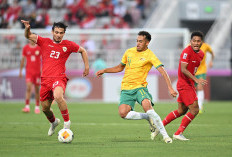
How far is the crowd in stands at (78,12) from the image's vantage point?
27547 millimetres

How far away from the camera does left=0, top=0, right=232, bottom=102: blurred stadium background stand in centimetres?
2327

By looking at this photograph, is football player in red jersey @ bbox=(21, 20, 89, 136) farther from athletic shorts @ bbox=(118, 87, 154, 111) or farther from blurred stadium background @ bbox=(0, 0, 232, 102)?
blurred stadium background @ bbox=(0, 0, 232, 102)

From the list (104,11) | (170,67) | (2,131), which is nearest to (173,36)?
(170,67)

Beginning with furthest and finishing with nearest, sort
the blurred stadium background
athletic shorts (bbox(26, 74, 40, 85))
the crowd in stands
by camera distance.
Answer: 1. the crowd in stands
2. the blurred stadium background
3. athletic shorts (bbox(26, 74, 40, 85))

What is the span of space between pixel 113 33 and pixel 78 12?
483 centimetres

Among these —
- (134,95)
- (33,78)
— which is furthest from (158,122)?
(33,78)

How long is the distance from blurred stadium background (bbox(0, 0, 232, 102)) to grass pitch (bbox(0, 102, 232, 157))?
8.09 metres

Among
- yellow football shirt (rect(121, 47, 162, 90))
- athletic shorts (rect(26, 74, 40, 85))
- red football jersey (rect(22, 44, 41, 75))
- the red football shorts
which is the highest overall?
yellow football shirt (rect(121, 47, 162, 90))

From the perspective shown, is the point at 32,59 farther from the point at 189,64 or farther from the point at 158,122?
the point at 158,122

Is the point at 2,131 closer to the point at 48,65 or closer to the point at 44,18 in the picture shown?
the point at 48,65

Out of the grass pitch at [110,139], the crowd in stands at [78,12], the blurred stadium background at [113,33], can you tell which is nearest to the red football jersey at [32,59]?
the grass pitch at [110,139]

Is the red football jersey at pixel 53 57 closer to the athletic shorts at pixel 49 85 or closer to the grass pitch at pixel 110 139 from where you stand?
the athletic shorts at pixel 49 85

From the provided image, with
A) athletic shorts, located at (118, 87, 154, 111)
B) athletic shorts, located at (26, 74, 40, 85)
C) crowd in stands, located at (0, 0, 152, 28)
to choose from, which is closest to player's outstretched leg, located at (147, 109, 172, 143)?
athletic shorts, located at (118, 87, 154, 111)

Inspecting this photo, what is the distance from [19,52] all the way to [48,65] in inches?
523
